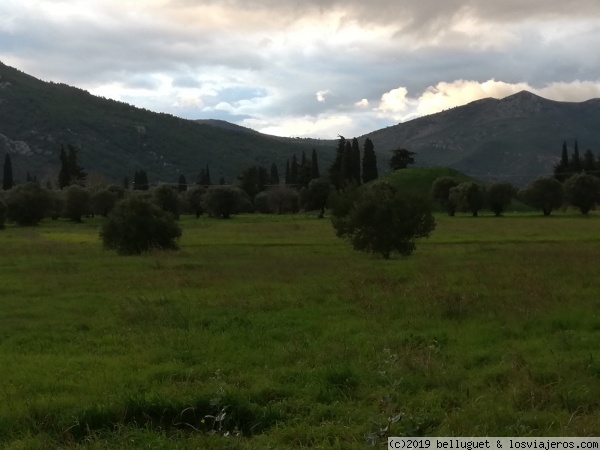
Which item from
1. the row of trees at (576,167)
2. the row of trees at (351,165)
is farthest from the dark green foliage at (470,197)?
the row of trees at (576,167)

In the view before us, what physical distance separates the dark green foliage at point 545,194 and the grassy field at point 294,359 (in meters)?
83.9

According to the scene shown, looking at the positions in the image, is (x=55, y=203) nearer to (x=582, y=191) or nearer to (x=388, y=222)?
(x=388, y=222)

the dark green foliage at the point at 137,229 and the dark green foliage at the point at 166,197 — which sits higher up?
the dark green foliage at the point at 166,197

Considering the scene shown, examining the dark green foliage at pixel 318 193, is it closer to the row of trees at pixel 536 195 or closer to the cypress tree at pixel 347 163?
the cypress tree at pixel 347 163

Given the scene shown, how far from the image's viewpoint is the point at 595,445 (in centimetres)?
736

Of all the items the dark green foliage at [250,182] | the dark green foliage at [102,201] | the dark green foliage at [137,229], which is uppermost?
the dark green foliage at [250,182]

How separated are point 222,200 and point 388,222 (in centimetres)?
7420

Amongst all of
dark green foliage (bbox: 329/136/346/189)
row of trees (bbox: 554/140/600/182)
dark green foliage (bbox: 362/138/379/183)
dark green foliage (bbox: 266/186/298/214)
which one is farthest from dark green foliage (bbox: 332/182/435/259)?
row of trees (bbox: 554/140/600/182)

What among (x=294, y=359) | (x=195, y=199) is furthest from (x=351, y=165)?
(x=294, y=359)

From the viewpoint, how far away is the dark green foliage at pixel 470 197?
10869 cm

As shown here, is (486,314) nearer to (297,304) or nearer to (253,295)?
(297,304)

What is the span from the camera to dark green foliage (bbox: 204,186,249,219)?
363ft

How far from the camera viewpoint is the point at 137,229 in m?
43.0

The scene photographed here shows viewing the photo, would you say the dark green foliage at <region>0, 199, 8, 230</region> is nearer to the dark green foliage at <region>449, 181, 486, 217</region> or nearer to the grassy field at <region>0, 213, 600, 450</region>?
the grassy field at <region>0, 213, 600, 450</region>
